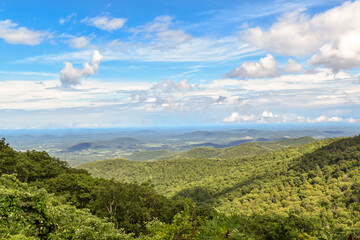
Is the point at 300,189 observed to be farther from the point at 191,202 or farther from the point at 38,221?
the point at 38,221

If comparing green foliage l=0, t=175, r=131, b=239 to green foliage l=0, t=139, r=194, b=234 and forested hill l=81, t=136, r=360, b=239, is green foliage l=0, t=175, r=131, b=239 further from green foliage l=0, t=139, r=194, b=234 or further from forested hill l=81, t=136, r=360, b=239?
forested hill l=81, t=136, r=360, b=239

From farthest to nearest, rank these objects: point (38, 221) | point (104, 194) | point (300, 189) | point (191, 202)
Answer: point (300, 189)
point (104, 194)
point (191, 202)
point (38, 221)

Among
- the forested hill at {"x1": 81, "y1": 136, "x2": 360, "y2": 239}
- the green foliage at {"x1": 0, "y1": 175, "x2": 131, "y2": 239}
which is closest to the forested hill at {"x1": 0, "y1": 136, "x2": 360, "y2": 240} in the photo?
the green foliage at {"x1": 0, "y1": 175, "x2": 131, "y2": 239}

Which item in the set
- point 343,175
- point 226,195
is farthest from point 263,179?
point 343,175

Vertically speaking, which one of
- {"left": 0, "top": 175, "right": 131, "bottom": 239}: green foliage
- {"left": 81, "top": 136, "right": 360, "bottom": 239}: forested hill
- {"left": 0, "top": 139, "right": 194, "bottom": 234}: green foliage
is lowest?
{"left": 81, "top": 136, "right": 360, "bottom": 239}: forested hill

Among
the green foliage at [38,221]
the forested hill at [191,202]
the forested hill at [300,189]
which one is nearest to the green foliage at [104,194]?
the forested hill at [191,202]

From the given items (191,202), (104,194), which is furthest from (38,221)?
(104,194)

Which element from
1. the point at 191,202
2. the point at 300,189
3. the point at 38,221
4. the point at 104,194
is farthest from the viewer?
the point at 300,189

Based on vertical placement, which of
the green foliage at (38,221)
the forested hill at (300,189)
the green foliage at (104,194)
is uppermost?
the green foliage at (38,221)

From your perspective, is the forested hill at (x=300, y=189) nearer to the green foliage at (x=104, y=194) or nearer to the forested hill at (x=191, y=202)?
the forested hill at (x=191, y=202)

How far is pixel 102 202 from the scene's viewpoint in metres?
35.1

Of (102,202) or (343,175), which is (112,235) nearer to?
(102,202)

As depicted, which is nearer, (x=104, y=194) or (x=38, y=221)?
(x=38, y=221)

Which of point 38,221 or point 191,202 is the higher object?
point 38,221
